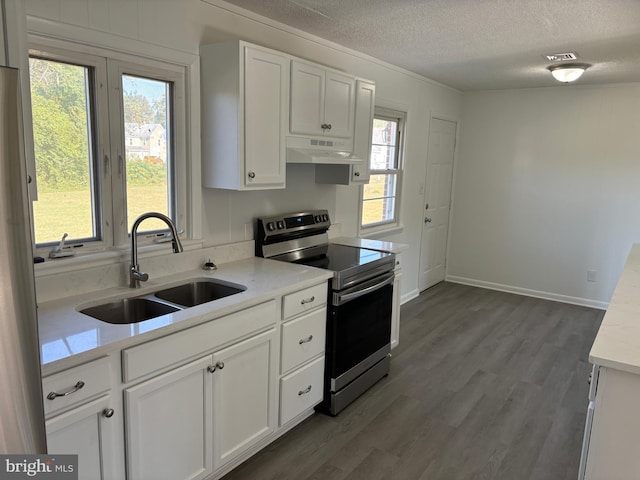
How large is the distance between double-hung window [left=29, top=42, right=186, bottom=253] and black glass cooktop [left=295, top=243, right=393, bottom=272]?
88cm

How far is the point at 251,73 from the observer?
2.50 metres

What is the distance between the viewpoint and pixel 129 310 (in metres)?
2.21

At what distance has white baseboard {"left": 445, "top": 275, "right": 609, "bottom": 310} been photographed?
5199 mm

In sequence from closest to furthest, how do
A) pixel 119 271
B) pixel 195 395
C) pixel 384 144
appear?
1. pixel 195 395
2. pixel 119 271
3. pixel 384 144

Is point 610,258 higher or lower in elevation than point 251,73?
lower

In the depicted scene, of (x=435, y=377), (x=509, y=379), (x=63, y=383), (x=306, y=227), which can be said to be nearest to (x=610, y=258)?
(x=509, y=379)

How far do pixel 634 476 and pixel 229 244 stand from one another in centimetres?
222

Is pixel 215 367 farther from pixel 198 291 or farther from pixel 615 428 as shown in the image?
pixel 615 428

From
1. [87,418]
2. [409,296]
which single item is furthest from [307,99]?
[409,296]

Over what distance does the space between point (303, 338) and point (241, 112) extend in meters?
1.28

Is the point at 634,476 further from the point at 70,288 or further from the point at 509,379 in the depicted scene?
the point at 70,288

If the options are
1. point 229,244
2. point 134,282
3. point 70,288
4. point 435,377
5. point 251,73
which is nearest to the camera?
point 70,288

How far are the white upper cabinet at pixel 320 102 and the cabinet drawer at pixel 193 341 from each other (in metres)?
1.20

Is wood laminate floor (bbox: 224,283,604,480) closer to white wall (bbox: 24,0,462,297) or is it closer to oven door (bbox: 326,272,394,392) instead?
oven door (bbox: 326,272,394,392)
